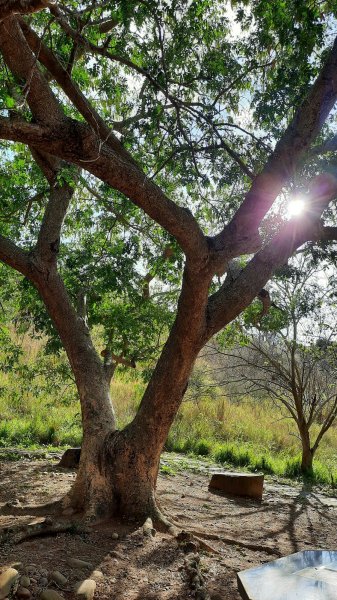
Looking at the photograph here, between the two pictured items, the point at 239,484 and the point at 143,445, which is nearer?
the point at 143,445

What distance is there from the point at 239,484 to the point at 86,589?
508 cm

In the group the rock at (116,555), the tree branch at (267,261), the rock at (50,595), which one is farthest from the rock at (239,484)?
the rock at (50,595)

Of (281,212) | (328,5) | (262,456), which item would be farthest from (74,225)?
(262,456)

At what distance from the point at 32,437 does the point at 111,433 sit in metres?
7.39

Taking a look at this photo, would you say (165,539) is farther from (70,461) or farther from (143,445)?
(70,461)

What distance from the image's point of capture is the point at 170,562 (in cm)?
418

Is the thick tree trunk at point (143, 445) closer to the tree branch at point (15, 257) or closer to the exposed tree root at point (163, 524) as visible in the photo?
the exposed tree root at point (163, 524)

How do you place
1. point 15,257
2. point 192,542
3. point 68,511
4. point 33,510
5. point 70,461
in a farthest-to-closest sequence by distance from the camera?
point 70,461, point 15,257, point 33,510, point 68,511, point 192,542

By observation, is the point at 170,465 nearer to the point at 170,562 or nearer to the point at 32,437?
the point at 32,437

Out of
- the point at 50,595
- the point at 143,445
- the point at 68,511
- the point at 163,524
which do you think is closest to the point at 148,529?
the point at 163,524

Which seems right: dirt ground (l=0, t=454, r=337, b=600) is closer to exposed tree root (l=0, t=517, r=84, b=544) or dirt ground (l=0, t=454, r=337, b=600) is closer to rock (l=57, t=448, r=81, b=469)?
exposed tree root (l=0, t=517, r=84, b=544)

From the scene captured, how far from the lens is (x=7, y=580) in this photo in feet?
10.5

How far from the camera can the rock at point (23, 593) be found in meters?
3.16

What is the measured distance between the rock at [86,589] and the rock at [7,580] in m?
0.39
